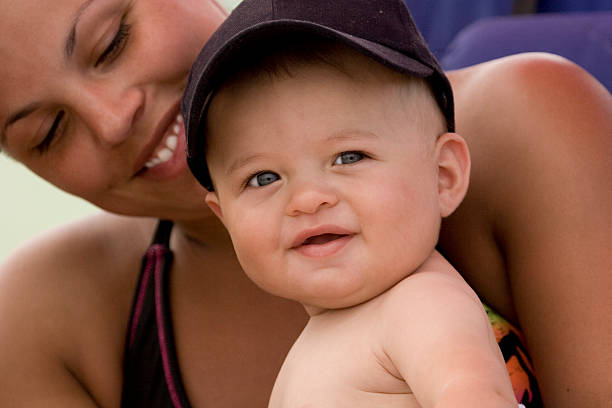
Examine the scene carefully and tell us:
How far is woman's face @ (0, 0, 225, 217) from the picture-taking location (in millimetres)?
1122

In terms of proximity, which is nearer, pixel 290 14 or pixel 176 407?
pixel 290 14

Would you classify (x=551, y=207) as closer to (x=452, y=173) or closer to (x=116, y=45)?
(x=452, y=173)

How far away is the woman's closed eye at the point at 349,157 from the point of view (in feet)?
2.97

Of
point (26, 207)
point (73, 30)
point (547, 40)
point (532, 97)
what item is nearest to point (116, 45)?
point (73, 30)

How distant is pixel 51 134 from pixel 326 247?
534 millimetres

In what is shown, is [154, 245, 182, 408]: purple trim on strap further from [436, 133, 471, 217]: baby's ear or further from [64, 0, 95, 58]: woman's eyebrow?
[436, 133, 471, 217]: baby's ear

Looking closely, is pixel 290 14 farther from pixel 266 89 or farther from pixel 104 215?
pixel 104 215

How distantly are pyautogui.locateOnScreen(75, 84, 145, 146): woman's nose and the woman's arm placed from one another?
17.9 inches

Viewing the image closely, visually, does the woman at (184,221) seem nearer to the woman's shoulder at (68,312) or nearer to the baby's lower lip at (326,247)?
the woman's shoulder at (68,312)

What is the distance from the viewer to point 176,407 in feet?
4.26

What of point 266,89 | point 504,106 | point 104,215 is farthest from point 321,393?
point 104,215

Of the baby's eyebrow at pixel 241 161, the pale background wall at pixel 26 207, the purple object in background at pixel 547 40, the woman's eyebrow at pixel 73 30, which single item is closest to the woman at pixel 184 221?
the woman's eyebrow at pixel 73 30

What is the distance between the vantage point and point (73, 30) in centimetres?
112

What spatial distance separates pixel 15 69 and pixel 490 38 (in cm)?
107
